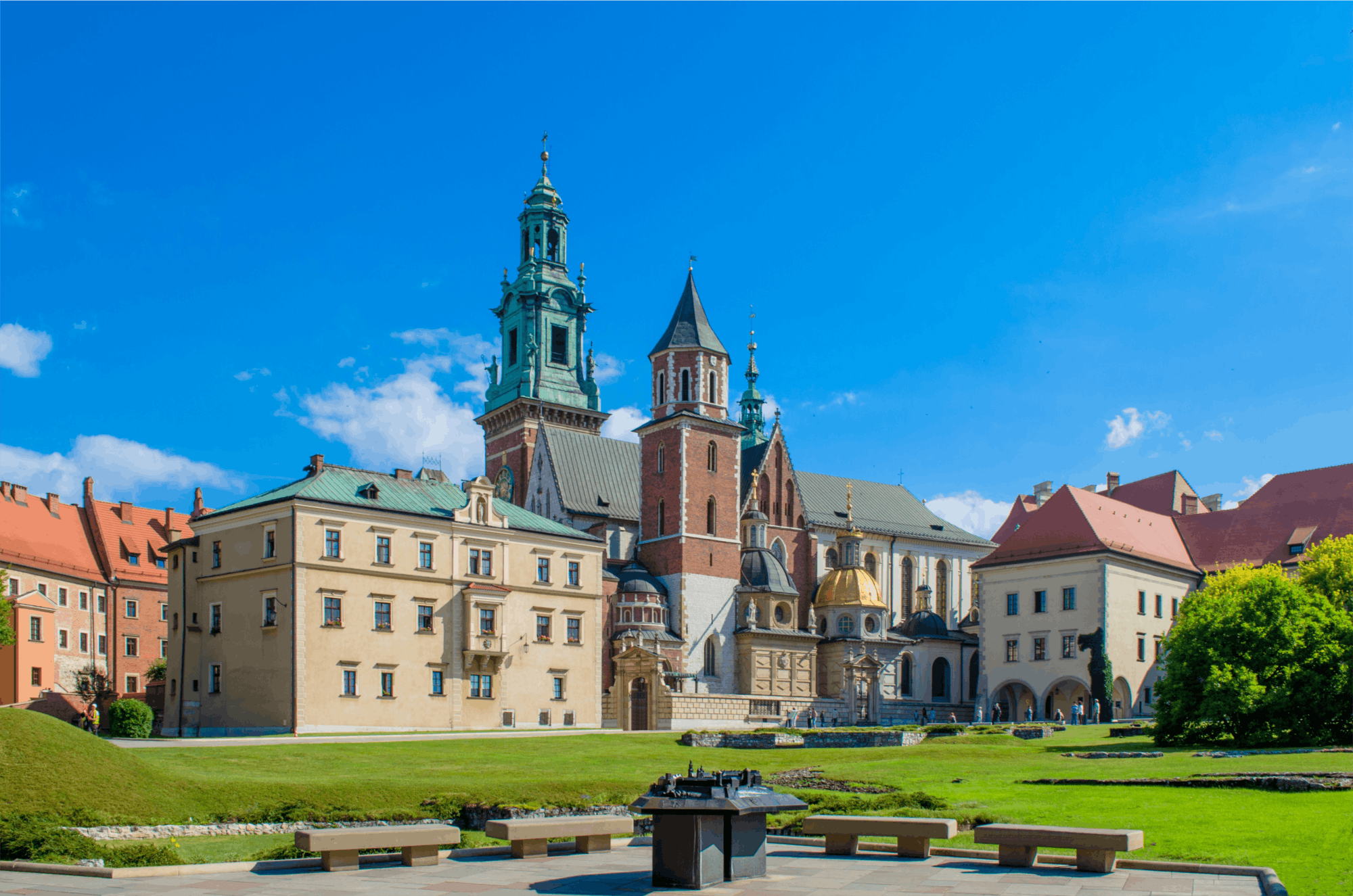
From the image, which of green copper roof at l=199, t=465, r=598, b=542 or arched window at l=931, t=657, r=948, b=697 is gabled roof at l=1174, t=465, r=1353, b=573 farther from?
green copper roof at l=199, t=465, r=598, b=542

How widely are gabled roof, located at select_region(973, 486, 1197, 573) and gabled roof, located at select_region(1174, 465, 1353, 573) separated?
2260mm

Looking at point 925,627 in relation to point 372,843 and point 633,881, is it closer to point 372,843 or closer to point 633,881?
point 633,881

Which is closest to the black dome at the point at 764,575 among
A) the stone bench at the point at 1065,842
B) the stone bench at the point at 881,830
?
the stone bench at the point at 881,830

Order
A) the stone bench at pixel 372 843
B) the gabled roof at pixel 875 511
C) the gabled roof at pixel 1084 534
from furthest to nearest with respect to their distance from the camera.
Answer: the gabled roof at pixel 875 511 < the gabled roof at pixel 1084 534 < the stone bench at pixel 372 843

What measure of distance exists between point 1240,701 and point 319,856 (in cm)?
2862

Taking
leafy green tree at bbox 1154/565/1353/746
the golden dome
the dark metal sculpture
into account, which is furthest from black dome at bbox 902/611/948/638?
the dark metal sculpture

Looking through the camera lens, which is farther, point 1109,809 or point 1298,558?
point 1298,558

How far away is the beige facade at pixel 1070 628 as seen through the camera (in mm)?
65938

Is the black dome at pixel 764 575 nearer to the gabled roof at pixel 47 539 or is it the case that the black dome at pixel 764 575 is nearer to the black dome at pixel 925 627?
the black dome at pixel 925 627

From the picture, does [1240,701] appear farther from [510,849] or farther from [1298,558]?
[1298,558]

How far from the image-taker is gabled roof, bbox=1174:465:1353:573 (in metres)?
72.2

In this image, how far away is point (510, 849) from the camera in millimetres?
17281

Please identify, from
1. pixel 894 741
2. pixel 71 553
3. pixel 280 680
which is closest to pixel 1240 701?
pixel 894 741

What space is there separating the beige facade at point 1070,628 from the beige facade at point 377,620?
25.2 metres
